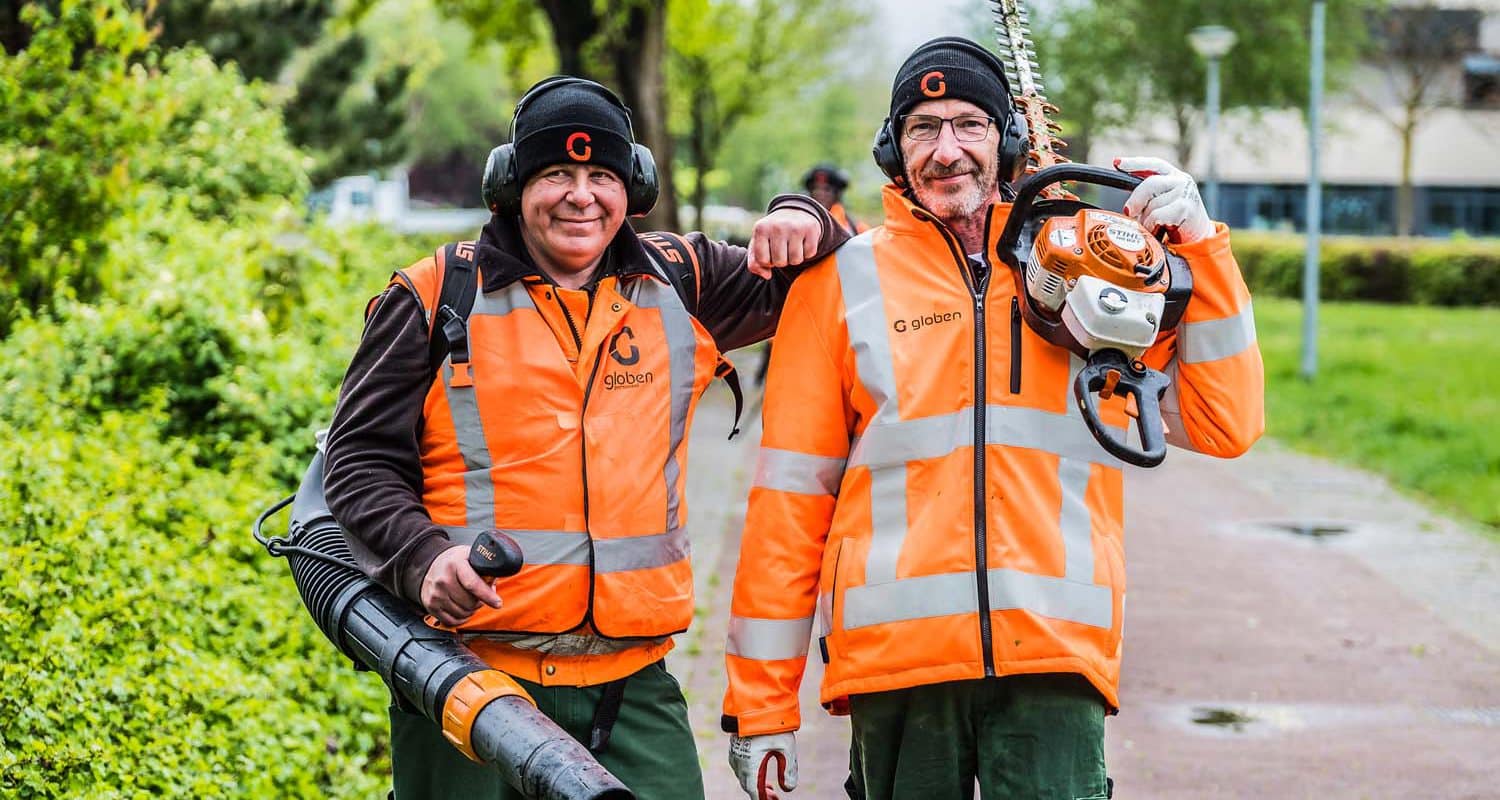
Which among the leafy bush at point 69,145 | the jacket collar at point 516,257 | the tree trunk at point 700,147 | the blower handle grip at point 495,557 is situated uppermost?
the tree trunk at point 700,147

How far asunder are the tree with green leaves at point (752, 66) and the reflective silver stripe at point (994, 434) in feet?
77.0

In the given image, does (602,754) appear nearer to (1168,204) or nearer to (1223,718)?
(1168,204)

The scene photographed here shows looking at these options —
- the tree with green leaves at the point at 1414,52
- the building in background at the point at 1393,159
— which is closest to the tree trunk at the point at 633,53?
the building in background at the point at 1393,159

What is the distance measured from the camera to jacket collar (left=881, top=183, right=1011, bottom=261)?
346 centimetres

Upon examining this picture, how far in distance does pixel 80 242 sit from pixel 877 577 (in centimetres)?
602

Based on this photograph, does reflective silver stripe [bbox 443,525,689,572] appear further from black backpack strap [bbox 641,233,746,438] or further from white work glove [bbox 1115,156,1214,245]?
white work glove [bbox 1115,156,1214,245]

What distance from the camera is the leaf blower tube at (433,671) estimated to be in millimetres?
2926

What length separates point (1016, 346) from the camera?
3.38 meters

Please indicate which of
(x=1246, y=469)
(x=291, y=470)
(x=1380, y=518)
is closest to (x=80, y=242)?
(x=291, y=470)

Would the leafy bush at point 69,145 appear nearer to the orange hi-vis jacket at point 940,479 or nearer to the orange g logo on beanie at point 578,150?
the orange g logo on beanie at point 578,150

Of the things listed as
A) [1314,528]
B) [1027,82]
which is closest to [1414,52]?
A: [1314,528]

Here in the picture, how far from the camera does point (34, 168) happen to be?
784 cm

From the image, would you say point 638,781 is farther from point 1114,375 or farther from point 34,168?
point 34,168

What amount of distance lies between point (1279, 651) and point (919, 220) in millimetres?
5340
